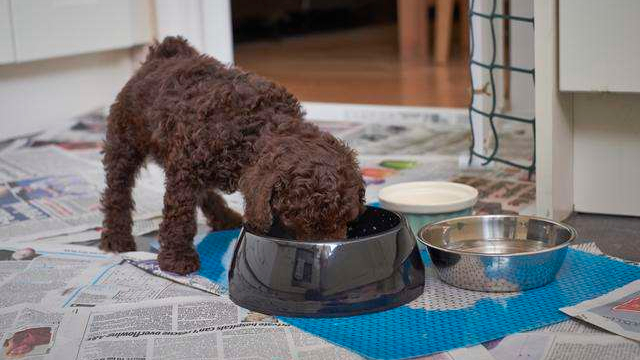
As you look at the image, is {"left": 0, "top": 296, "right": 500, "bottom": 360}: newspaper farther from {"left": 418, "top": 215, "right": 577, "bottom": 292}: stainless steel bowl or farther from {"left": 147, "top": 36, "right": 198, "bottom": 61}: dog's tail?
{"left": 147, "top": 36, "right": 198, "bottom": 61}: dog's tail

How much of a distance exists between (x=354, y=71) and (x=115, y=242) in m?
2.27

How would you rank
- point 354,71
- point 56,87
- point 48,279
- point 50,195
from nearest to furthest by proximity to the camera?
point 48,279 → point 50,195 → point 56,87 → point 354,71

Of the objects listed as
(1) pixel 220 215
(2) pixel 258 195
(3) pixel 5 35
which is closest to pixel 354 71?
(3) pixel 5 35

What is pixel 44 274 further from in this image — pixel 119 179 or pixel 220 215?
pixel 220 215

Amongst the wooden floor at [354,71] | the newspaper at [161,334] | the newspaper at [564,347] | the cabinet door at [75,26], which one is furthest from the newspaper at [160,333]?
the cabinet door at [75,26]

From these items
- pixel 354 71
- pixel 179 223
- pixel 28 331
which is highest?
pixel 354 71

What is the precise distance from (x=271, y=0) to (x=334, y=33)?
52cm

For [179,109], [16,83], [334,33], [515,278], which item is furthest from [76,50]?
[334,33]

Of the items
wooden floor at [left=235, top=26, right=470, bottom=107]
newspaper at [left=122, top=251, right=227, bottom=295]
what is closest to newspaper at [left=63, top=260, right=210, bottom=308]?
newspaper at [left=122, top=251, right=227, bottom=295]

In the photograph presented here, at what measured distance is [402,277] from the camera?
141cm

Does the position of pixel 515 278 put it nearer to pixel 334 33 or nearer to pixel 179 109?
pixel 179 109

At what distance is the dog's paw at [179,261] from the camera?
5.25 ft

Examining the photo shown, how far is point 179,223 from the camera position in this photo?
1590mm

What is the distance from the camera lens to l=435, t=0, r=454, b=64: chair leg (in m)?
3.95
